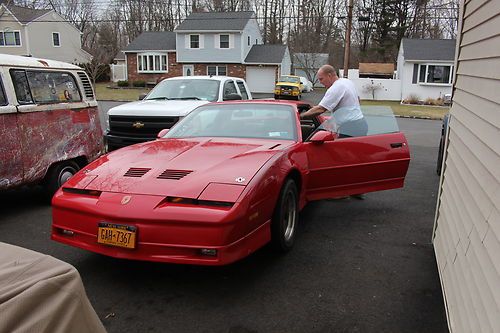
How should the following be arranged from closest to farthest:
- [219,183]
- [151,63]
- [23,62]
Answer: [219,183], [23,62], [151,63]

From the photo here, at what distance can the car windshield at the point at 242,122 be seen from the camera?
508 centimetres

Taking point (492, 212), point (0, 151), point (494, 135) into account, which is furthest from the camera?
point (0, 151)

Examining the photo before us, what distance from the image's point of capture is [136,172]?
3.95m

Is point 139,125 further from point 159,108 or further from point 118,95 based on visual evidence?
point 118,95

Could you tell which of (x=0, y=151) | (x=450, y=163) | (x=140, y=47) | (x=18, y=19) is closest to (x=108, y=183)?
(x=0, y=151)

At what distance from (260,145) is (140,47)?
40.9m

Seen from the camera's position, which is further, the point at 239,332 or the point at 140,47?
the point at 140,47

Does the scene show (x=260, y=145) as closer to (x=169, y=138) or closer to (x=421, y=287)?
(x=169, y=138)

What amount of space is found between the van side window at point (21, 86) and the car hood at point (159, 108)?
3007 millimetres

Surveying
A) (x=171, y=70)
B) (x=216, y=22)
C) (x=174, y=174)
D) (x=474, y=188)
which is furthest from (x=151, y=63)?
(x=474, y=188)

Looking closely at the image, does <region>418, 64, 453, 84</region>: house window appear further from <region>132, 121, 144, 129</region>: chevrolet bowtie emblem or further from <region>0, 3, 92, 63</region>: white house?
<region>0, 3, 92, 63</region>: white house

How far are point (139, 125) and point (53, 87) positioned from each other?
8.33 feet

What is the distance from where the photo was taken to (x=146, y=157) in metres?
4.34

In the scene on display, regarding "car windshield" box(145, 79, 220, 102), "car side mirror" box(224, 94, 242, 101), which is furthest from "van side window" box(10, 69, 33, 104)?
"car side mirror" box(224, 94, 242, 101)
